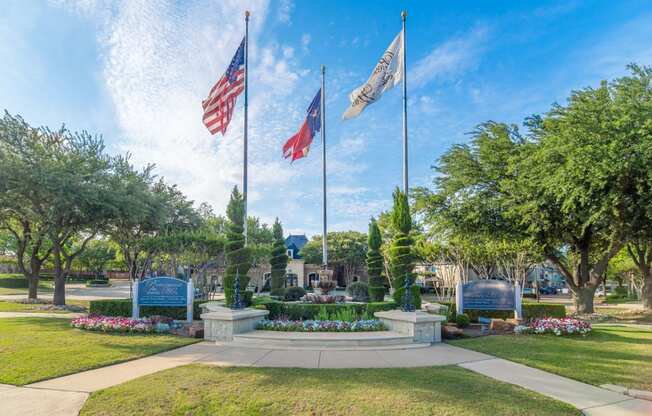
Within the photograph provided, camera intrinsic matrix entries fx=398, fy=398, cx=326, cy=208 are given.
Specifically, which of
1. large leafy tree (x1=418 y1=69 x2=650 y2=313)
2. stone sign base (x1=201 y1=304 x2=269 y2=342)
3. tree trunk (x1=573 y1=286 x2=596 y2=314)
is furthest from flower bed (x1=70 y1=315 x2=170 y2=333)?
tree trunk (x1=573 y1=286 x2=596 y2=314)

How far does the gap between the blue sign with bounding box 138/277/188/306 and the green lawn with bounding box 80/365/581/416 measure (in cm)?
764

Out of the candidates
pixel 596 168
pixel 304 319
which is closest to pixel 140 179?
pixel 304 319

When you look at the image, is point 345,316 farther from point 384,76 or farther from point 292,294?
point 384,76

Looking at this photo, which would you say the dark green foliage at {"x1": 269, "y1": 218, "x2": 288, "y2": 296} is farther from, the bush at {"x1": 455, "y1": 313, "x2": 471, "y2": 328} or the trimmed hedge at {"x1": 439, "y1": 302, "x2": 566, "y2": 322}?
the bush at {"x1": 455, "y1": 313, "x2": 471, "y2": 328}

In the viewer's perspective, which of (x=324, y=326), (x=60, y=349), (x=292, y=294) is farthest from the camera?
(x=292, y=294)

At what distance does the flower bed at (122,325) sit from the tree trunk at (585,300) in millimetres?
20200

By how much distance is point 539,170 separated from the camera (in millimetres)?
17750

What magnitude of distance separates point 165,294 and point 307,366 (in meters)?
8.81

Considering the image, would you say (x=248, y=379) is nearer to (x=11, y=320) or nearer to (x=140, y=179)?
(x=11, y=320)

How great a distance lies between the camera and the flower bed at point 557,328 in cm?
1214

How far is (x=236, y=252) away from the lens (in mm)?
14758

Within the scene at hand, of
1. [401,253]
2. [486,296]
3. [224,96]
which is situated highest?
[224,96]

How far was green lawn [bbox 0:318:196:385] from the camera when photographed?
7613 millimetres

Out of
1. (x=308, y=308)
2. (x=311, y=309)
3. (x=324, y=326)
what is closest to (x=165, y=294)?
(x=308, y=308)
